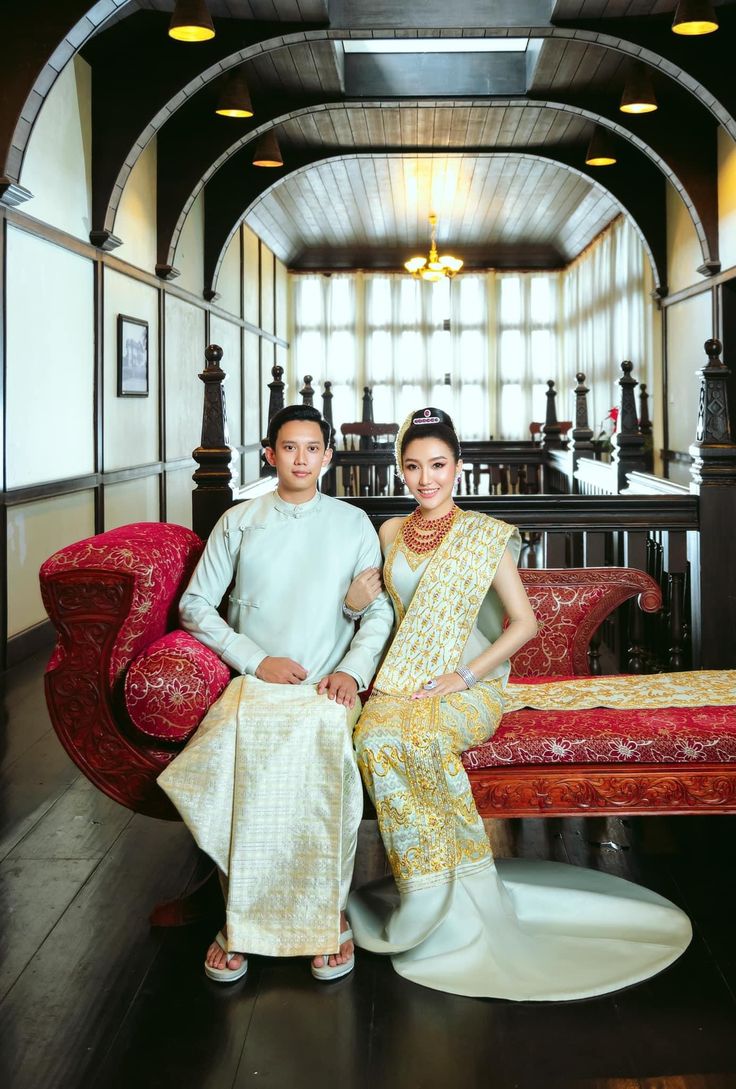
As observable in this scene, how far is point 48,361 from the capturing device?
663 cm

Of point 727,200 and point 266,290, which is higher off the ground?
point 266,290

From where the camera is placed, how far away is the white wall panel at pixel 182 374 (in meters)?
9.95

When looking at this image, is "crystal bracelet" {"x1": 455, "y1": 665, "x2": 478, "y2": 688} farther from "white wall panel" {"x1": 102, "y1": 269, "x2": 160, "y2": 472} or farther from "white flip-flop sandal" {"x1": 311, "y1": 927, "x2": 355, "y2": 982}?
"white wall panel" {"x1": 102, "y1": 269, "x2": 160, "y2": 472}

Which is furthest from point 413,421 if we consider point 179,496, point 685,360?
point 685,360

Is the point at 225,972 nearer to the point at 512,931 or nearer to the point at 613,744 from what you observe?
the point at 512,931

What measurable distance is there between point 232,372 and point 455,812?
11.3 meters

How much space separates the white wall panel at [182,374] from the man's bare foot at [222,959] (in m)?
Result: 7.81

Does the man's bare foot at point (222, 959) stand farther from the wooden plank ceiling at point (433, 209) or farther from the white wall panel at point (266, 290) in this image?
the white wall panel at point (266, 290)

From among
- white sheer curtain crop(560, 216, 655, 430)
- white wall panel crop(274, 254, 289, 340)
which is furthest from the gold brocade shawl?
white wall panel crop(274, 254, 289, 340)

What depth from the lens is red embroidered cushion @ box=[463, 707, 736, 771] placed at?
8.55 feet

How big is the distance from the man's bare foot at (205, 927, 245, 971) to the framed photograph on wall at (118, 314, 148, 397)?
6388mm

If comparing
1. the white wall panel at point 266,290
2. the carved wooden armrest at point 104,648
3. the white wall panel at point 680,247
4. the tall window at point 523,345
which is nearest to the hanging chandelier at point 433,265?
the white wall panel at point 266,290

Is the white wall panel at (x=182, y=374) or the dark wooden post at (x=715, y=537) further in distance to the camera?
the white wall panel at (x=182, y=374)

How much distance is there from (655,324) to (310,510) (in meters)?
9.69
